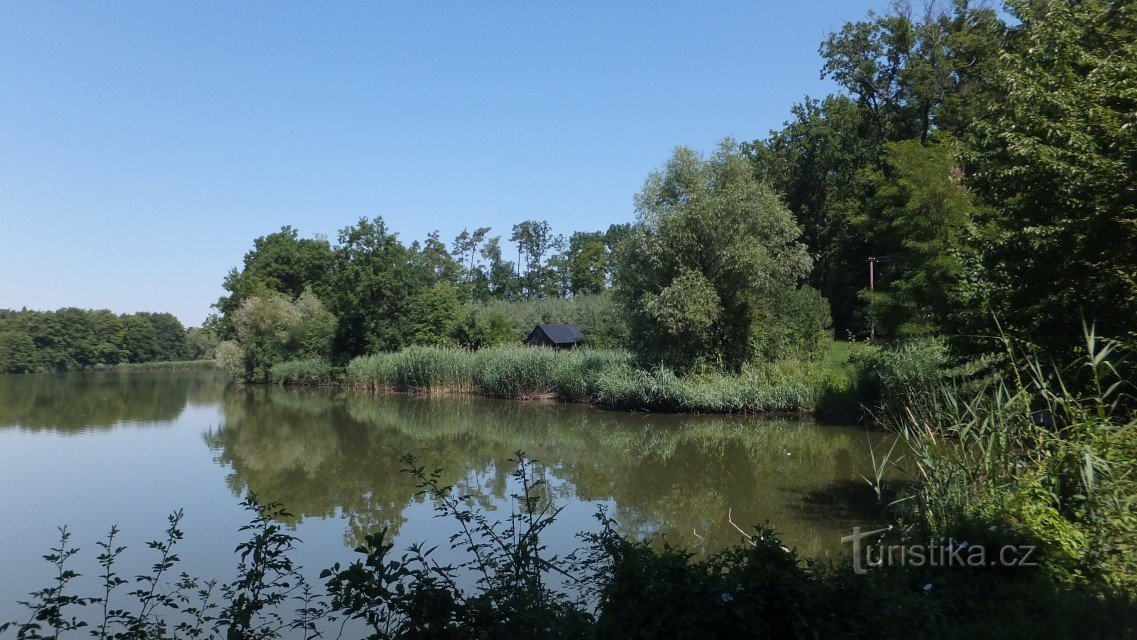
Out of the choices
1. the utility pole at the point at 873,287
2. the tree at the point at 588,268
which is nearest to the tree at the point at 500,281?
the tree at the point at 588,268

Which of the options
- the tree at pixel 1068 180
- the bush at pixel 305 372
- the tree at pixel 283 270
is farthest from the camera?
the tree at pixel 283 270

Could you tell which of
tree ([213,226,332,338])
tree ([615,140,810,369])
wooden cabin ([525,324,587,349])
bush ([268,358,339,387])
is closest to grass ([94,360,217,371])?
tree ([213,226,332,338])

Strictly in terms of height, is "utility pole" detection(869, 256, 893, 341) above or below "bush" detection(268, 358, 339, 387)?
above

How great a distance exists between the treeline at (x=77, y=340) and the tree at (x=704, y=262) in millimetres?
42444

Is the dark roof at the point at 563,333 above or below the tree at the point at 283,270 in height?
below

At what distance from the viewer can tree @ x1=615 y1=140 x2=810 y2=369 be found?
64.9 ft

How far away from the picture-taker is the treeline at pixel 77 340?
57312mm

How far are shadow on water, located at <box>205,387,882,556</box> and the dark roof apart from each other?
11.5 metres

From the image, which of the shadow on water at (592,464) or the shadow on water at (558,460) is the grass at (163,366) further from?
the shadow on water at (592,464)

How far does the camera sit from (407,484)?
11.2 meters

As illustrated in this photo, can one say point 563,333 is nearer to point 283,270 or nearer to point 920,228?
Result: point 920,228

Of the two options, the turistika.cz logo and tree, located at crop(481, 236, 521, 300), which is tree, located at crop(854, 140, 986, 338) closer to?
the turistika.cz logo

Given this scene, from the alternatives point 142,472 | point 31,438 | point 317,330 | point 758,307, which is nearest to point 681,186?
point 758,307

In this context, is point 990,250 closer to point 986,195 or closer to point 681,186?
point 986,195
